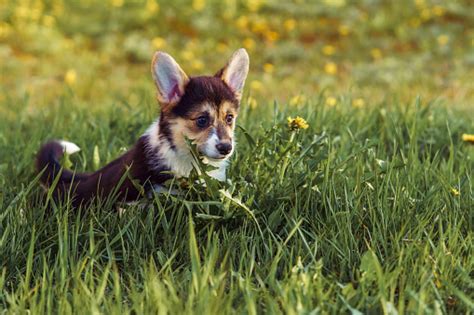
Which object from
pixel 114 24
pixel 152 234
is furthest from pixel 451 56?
pixel 152 234

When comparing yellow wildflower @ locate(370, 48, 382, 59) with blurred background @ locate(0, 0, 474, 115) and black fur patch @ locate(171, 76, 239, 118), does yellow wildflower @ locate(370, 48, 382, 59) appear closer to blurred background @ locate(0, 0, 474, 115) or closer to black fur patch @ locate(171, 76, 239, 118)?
blurred background @ locate(0, 0, 474, 115)

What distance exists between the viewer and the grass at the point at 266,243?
2902 millimetres

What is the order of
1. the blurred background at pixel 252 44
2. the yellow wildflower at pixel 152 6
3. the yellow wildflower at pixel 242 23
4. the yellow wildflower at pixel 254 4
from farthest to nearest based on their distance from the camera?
the yellow wildflower at pixel 254 4 → the yellow wildflower at pixel 152 6 → the yellow wildflower at pixel 242 23 → the blurred background at pixel 252 44

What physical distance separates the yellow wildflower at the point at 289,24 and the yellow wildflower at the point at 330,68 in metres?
1.48

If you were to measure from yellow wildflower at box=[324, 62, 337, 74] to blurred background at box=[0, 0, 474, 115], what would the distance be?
3 cm

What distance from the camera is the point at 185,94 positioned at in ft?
13.1

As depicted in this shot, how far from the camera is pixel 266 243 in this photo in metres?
3.43

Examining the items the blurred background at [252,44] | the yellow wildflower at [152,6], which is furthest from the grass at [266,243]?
the yellow wildflower at [152,6]

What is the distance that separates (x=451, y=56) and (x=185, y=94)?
680 cm

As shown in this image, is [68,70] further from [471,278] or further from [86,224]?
[471,278]

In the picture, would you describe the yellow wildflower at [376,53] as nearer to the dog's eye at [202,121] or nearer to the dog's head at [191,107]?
the dog's head at [191,107]

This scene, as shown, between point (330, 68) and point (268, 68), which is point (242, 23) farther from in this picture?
point (330, 68)

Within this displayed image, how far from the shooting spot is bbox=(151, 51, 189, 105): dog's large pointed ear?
12.8 feet

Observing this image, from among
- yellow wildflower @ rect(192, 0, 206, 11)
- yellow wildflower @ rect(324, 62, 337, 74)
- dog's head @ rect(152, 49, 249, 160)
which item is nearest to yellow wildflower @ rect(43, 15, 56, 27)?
yellow wildflower @ rect(192, 0, 206, 11)
